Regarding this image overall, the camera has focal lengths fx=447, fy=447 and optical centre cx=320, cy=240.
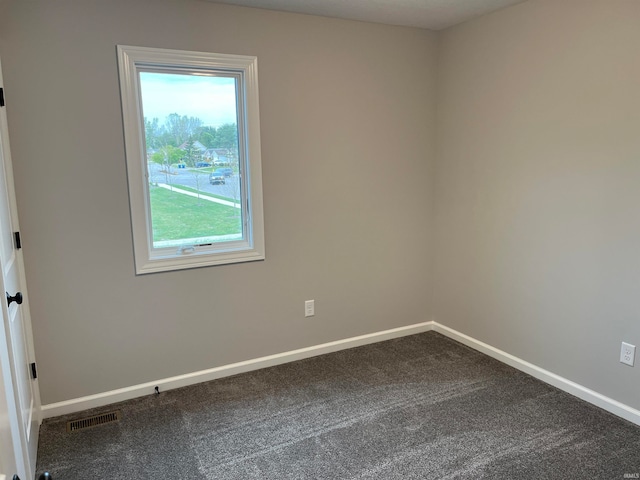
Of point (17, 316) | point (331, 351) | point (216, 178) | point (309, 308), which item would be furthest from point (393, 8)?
point (17, 316)

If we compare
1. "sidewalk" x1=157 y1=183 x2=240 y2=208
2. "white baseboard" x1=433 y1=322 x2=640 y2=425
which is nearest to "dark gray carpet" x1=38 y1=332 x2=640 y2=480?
"white baseboard" x1=433 y1=322 x2=640 y2=425

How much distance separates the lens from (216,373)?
303 cm

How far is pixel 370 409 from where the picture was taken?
2.63 metres

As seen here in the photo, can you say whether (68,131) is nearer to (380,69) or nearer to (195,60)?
(195,60)

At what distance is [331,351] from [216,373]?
0.89m

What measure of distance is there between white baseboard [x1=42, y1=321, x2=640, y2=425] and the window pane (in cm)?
89

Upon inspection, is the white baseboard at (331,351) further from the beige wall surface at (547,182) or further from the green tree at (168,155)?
the green tree at (168,155)

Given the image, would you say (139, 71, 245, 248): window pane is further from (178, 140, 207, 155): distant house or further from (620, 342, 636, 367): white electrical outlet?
(620, 342, 636, 367): white electrical outlet

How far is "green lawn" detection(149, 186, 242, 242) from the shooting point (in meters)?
2.78

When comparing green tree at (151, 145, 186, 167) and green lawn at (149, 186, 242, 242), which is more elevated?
green tree at (151, 145, 186, 167)

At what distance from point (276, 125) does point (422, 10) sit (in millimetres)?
1215

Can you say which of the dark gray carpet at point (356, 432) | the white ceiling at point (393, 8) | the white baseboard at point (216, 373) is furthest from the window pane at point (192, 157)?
the dark gray carpet at point (356, 432)

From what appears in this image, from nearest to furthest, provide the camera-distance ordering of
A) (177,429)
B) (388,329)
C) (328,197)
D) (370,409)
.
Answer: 1. (177,429)
2. (370,409)
3. (328,197)
4. (388,329)

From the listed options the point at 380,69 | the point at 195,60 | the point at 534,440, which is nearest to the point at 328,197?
the point at 380,69
